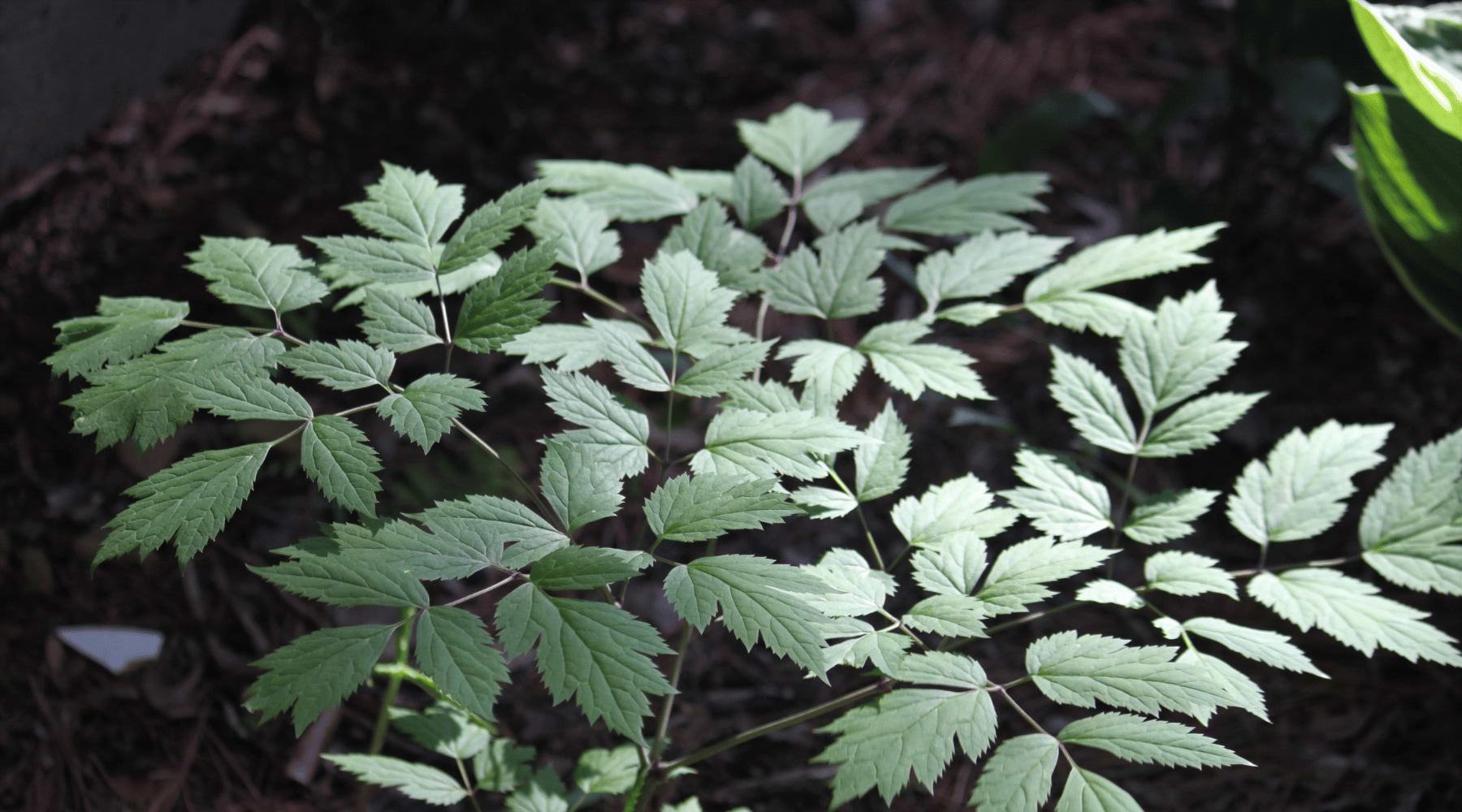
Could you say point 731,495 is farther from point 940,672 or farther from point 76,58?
point 76,58

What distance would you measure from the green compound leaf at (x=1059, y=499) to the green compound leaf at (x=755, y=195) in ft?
1.58

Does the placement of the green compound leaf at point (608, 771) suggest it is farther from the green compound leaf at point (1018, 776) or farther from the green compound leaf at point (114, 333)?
the green compound leaf at point (114, 333)

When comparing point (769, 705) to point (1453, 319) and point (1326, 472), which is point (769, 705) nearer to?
point (1326, 472)

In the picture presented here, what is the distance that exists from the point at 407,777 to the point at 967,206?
105 centimetres

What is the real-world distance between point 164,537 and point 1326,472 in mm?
1271

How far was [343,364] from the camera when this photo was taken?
97 centimetres

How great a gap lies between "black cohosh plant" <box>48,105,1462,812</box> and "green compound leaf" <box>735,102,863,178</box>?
0.53ft

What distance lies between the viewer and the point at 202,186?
2.36 meters

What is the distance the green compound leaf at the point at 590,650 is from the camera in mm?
795

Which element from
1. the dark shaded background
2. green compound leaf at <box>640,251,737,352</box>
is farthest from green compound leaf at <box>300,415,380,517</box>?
the dark shaded background

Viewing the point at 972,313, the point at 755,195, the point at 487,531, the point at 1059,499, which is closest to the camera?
the point at 487,531

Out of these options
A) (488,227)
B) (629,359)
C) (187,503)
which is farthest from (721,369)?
(187,503)

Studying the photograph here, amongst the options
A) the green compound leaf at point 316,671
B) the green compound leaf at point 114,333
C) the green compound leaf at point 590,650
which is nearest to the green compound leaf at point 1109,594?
the green compound leaf at point 590,650

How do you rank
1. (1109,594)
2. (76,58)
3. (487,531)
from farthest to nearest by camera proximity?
(76,58) < (1109,594) < (487,531)
